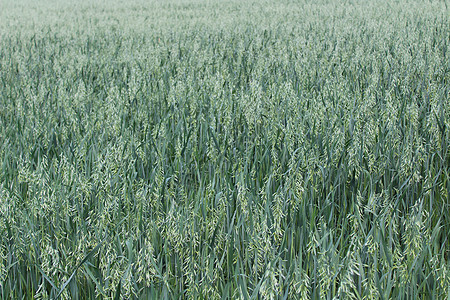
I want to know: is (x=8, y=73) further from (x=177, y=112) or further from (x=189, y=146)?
(x=189, y=146)

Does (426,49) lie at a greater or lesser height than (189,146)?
greater

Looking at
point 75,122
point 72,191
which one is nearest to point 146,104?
point 75,122

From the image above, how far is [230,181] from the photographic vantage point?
187cm

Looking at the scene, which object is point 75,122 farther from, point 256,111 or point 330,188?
point 330,188

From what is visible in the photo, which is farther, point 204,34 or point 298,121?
point 204,34

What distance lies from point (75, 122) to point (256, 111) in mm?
1092

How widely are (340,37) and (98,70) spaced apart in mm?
2906

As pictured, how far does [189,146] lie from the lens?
2.34 m

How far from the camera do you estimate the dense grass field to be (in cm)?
132

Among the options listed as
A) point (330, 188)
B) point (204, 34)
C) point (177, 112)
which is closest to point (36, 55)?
point (204, 34)

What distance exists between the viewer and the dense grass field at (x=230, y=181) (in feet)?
4.33

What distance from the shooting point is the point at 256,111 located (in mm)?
2668

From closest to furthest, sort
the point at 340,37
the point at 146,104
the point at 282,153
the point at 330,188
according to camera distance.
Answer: the point at 330,188 < the point at 282,153 < the point at 146,104 < the point at 340,37

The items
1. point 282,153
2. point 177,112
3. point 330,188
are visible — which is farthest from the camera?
point 177,112
